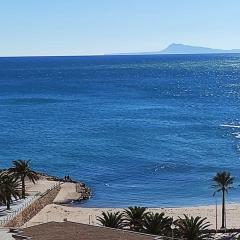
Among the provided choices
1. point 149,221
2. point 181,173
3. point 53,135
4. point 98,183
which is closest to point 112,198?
point 98,183

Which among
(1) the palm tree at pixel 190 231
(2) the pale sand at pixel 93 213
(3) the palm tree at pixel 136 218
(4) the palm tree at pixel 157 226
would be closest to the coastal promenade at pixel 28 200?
(2) the pale sand at pixel 93 213

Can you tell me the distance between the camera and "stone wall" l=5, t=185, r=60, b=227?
5249 cm

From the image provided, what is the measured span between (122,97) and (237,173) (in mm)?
108392

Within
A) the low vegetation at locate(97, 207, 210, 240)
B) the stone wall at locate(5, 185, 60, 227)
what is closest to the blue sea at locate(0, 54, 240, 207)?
the stone wall at locate(5, 185, 60, 227)

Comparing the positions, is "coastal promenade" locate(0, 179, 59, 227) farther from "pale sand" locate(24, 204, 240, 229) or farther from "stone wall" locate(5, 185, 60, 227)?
"pale sand" locate(24, 204, 240, 229)

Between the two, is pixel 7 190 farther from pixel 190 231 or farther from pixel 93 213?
pixel 190 231

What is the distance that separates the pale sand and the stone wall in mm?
480

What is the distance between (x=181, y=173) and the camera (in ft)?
280

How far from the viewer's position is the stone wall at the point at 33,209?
5249 centimetres

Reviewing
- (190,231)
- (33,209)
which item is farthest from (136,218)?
(33,209)

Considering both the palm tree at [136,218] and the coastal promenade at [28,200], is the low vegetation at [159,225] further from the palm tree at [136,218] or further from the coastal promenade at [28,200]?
the coastal promenade at [28,200]

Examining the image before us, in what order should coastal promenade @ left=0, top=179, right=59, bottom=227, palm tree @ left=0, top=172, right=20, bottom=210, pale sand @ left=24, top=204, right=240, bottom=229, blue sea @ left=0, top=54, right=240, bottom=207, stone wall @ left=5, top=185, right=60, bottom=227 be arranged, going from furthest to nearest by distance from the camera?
blue sea @ left=0, top=54, right=240, bottom=207
pale sand @ left=24, top=204, right=240, bottom=229
palm tree @ left=0, top=172, right=20, bottom=210
stone wall @ left=5, top=185, right=60, bottom=227
coastal promenade @ left=0, top=179, right=59, bottom=227

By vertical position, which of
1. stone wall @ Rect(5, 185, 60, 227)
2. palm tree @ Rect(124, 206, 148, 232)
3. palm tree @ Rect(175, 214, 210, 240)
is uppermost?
stone wall @ Rect(5, 185, 60, 227)

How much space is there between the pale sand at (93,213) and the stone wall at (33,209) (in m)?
0.48
